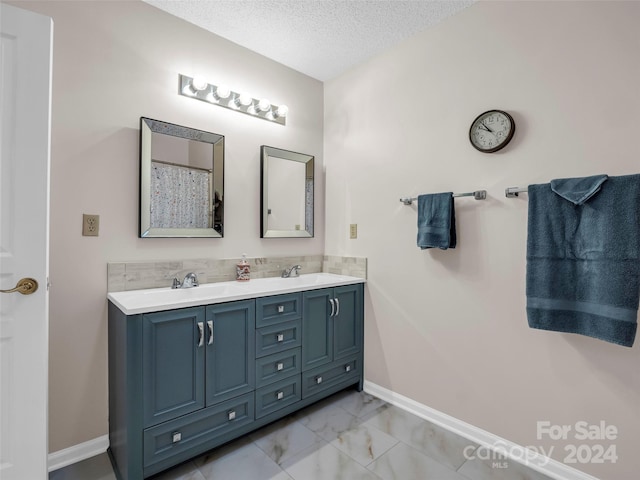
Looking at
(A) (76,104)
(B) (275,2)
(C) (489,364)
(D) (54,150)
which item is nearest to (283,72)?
(B) (275,2)

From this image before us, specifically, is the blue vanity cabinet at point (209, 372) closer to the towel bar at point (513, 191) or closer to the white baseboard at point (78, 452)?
the white baseboard at point (78, 452)

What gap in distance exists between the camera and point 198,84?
208 centimetres

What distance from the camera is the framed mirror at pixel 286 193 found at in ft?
8.10

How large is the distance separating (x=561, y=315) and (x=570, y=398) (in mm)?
432

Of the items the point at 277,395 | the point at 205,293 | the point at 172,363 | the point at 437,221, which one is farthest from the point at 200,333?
the point at 437,221

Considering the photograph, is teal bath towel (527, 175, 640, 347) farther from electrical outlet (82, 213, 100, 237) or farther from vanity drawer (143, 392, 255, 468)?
electrical outlet (82, 213, 100, 237)

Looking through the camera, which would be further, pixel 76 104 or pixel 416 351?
pixel 416 351

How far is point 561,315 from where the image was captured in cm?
153

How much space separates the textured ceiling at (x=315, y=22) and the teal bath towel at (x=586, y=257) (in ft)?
4.35

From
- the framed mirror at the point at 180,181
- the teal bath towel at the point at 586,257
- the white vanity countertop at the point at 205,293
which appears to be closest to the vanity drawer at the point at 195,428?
the white vanity countertop at the point at 205,293

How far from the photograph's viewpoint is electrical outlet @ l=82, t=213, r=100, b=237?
1.74 m

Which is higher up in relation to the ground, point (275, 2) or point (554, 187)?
point (275, 2)

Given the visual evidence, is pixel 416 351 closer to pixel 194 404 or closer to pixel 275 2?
pixel 194 404

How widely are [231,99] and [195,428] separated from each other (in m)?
2.04
